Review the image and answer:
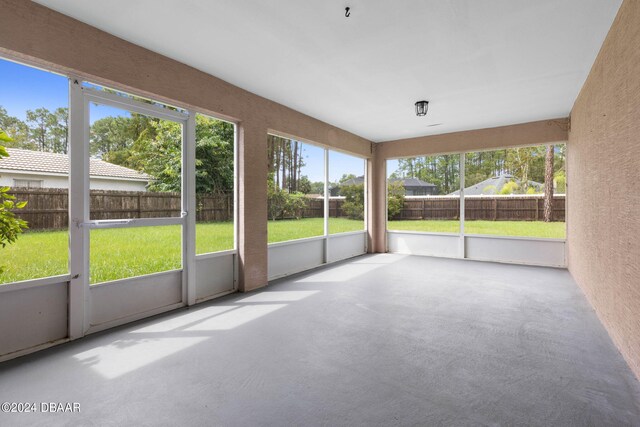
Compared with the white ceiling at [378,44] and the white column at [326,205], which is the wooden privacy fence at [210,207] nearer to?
the white column at [326,205]

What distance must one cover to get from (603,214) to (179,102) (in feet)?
14.9

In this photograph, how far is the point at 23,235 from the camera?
8.41ft

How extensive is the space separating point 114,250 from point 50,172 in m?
0.86

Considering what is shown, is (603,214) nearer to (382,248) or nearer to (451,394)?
(451,394)

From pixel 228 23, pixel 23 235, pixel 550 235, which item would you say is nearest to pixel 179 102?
pixel 228 23

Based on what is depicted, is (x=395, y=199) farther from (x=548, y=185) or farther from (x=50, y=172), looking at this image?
(x=50, y=172)

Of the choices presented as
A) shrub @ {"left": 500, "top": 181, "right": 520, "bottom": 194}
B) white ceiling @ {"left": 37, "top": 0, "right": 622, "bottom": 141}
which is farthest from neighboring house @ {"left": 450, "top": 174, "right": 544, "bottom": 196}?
white ceiling @ {"left": 37, "top": 0, "right": 622, "bottom": 141}

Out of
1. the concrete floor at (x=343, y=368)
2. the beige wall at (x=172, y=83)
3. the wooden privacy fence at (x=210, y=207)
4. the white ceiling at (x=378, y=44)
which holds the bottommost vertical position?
the concrete floor at (x=343, y=368)

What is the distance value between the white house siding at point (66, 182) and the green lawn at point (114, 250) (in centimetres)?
41

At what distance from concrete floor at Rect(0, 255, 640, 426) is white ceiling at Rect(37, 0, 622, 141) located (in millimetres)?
2736

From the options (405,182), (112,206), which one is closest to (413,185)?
(405,182)

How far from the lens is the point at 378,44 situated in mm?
3076

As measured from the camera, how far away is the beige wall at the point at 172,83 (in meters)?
2.44

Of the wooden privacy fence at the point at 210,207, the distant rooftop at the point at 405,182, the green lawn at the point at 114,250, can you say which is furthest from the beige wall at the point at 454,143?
the green lawn at the point at 114,250
